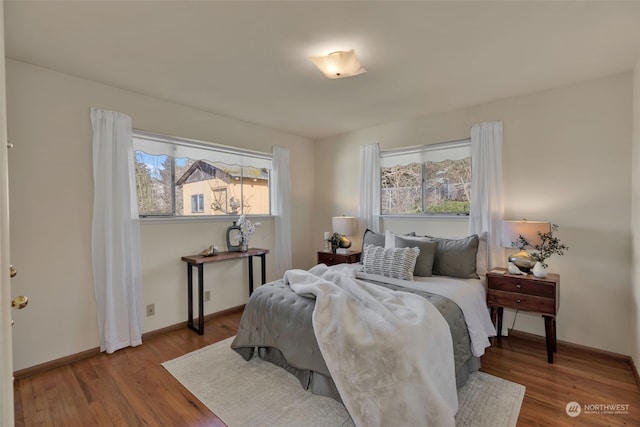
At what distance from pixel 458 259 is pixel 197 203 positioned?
304 cm

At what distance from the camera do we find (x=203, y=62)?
7.88ft

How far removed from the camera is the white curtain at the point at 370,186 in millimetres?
4133

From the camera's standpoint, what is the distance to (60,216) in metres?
2.58

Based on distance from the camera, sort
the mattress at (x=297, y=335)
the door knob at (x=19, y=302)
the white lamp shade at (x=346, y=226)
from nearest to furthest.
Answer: the door knob at (x=19, y=302)
the mattress at (x=297, y=335)
the white lamp shade at (x=346, y=226)

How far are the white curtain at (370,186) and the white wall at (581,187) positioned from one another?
135 cm

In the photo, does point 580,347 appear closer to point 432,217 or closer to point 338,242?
point 432,217

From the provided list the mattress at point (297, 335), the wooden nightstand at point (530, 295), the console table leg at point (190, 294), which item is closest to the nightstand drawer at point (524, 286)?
the wooden nightstand at point (530, 295)

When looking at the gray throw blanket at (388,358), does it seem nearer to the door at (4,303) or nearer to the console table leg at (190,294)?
the door at (4,303)

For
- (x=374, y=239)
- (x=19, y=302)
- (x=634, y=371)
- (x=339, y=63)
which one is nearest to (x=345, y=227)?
(x=374, y=239)

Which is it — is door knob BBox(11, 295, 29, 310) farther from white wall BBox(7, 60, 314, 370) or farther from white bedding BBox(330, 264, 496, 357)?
white bedding BBox(330, 264, 496, 357)

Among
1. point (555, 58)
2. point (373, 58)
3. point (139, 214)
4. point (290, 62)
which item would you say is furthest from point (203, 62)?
point (555, 58)

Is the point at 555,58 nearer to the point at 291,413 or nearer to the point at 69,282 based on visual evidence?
the point at 291,413

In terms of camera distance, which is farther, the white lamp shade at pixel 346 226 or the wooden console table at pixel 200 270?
the white lamp shade at pixel 346 226

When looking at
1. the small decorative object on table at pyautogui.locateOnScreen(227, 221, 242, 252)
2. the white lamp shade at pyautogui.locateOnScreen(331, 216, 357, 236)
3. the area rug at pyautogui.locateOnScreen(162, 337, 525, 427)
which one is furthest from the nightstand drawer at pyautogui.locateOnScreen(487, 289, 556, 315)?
the small decorative object on table at pyautogui.locateOnScreen(227, 221, 242, 252)
